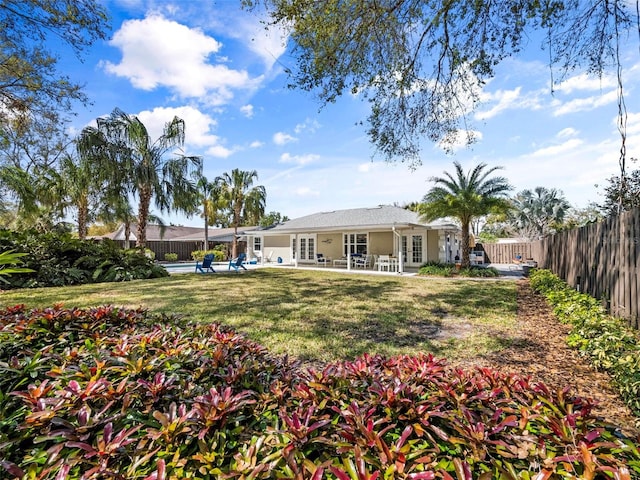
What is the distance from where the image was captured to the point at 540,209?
3772cm

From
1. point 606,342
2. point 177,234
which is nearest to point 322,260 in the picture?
point 606,342

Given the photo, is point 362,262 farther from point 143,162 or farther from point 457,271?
point 143,162

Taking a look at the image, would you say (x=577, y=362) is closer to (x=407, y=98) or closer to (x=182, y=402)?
(x=182, y=402)

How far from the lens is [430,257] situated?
19.6 m

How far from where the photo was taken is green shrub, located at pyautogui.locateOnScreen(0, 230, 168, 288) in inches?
433

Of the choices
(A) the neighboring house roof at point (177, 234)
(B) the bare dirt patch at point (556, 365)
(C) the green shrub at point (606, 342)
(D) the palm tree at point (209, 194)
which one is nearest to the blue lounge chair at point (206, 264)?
(D) the palm tree at point (209, 194)

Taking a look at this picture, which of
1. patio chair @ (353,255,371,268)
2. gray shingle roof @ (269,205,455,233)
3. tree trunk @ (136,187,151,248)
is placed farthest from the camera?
patio chair @ (353,255,371,268)

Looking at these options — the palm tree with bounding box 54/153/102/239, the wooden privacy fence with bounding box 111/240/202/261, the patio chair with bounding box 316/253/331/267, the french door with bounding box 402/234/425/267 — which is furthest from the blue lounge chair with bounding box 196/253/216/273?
the wooden privacy fence with bounding box 111/240/202/261

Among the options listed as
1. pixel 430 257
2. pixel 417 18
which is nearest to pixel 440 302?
pixel 417 18

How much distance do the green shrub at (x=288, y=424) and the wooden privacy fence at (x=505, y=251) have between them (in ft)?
94.8

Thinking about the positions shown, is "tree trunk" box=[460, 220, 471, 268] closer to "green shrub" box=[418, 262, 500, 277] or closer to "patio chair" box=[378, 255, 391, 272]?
"green shrub" box=[418, 262, 500, 277]

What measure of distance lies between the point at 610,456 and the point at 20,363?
11.0ft

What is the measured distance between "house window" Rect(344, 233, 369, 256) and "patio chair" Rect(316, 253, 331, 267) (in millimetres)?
1625

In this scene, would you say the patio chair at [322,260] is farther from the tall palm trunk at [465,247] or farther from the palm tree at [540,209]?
the palm tree at [540,209]
